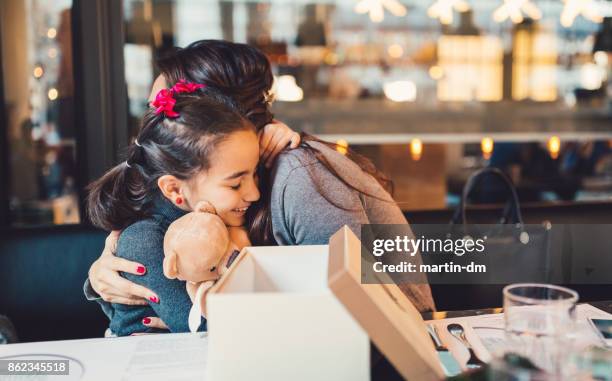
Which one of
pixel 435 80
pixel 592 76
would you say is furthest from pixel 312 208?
pixel 592 76

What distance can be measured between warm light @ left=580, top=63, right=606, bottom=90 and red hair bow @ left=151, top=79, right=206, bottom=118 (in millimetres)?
6942

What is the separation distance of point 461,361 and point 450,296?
110 cm

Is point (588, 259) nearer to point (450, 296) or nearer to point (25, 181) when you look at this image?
point (450, 296)

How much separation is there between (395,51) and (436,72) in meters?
0.61

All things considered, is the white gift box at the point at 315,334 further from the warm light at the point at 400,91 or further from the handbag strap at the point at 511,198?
the warm light at the point at 400,91

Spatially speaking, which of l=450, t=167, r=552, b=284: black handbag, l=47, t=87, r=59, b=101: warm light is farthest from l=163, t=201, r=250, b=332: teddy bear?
l=47, t=87, r=59, b=101: warm light

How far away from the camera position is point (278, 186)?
140 cm

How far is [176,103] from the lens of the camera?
4.54ft

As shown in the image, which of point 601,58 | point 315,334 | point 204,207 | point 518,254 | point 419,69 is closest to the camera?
point 315,334

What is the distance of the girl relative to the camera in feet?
4.43

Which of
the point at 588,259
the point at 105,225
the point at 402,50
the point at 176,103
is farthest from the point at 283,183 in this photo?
the point at 402,50

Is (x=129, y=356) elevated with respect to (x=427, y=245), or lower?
elevated

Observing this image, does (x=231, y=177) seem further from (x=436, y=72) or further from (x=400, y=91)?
(x=436, y=72)

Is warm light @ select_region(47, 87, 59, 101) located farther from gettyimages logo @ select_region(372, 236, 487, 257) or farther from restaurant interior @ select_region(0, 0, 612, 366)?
gettyimages logo @ select_region(372, 236, 487, 257)
